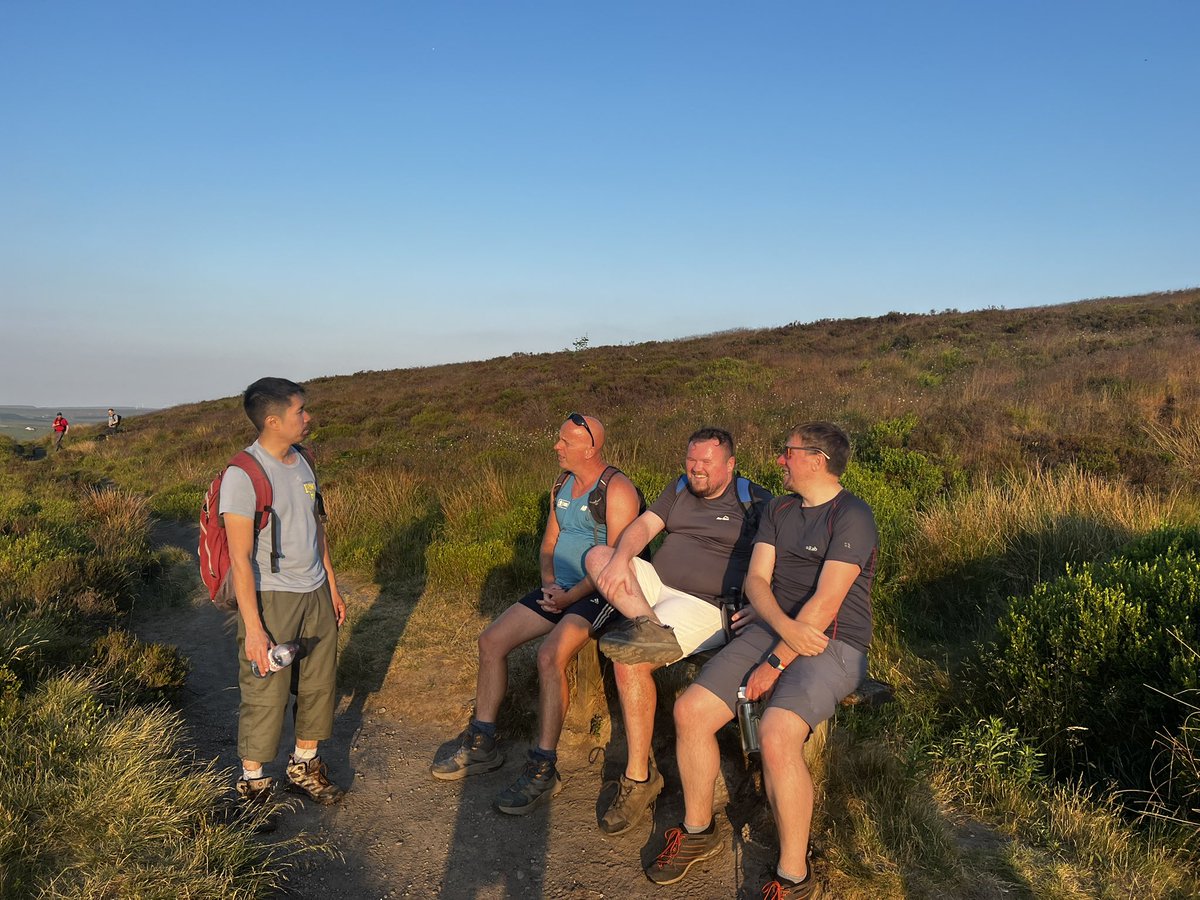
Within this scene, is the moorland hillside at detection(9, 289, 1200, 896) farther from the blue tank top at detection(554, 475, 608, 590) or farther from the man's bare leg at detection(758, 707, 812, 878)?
the blue tank top at detection(554, 475, 608, 590)

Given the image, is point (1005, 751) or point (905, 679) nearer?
point (1005, 751)

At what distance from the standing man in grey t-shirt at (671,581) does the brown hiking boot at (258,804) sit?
4.90ft

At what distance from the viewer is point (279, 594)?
10.9 feet

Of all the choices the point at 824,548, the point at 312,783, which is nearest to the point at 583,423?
the point at 824,548

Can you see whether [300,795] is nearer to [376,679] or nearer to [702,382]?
[376,679]

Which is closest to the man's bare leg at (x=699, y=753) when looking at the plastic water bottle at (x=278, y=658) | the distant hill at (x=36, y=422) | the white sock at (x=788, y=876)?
the white sock at (x=788, y=876)

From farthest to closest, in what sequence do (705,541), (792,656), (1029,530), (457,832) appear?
(1029,530)
(705,541)
(457,832)
(792,656)

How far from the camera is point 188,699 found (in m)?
4.64

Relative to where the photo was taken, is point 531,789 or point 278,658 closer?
point 278,658

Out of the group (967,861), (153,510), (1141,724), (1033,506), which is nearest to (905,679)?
(1141,724)

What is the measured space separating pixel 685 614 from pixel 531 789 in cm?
112

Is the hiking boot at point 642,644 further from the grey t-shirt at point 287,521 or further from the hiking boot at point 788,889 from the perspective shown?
the grey t-shirt at point 287,521

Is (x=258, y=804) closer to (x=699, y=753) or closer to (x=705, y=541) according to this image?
(x=699, y=753)

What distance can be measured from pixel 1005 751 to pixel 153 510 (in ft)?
41.3
